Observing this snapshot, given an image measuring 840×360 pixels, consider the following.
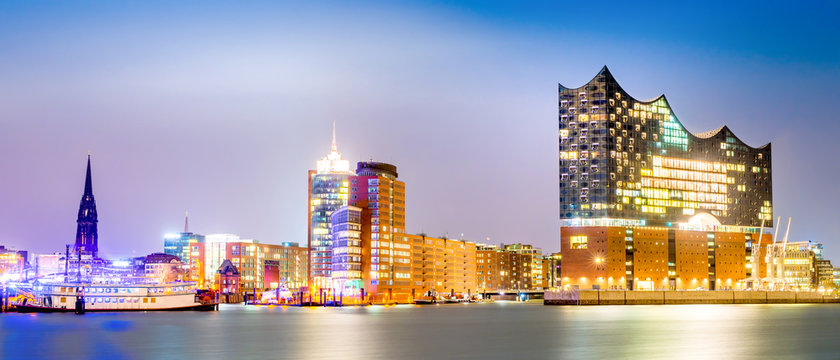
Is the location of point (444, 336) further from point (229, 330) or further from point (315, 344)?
point (229, 330)

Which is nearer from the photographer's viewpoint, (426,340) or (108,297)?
(426,340)

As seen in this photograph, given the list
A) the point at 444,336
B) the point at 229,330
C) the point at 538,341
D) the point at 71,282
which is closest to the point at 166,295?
the point at 71,282

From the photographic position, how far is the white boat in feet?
508

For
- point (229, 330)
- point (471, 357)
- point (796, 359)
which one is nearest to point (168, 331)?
point (229, 330)

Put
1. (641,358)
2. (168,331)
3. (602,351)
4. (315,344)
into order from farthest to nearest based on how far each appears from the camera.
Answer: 1. (168,331)
2. (315,344)
3. (602,351)
4. (641,358)

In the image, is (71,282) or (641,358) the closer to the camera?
(641,358)

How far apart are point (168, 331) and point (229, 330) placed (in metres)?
6.52

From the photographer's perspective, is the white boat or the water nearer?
the water

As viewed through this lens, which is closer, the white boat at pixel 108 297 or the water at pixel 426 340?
the water at pixel 426 340

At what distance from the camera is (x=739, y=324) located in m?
108

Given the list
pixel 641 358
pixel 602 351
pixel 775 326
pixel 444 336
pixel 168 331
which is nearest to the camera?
pixel 641 358

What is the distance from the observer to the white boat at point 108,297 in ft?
508

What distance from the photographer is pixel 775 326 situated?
107 meters

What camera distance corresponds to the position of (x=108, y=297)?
529 ft
